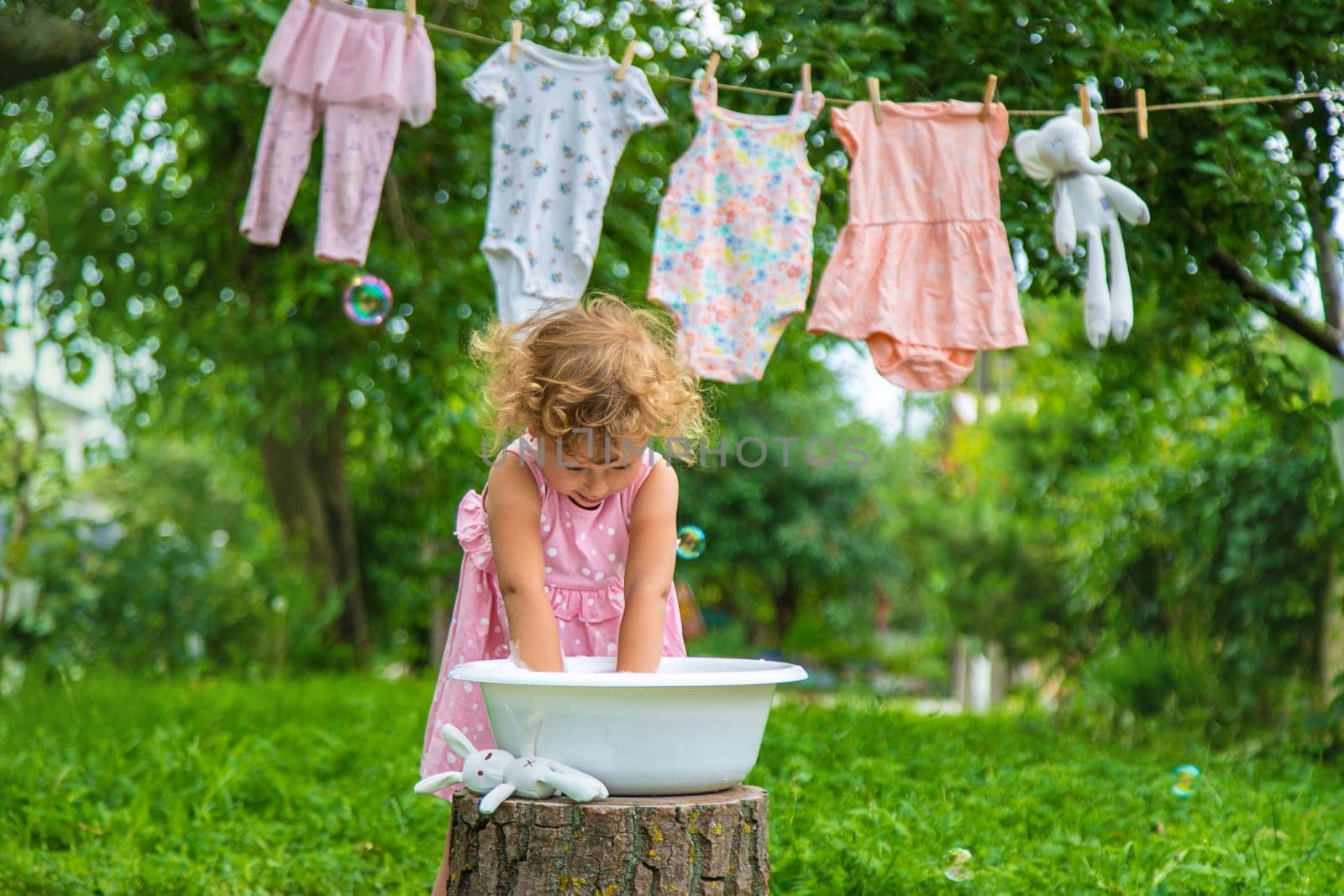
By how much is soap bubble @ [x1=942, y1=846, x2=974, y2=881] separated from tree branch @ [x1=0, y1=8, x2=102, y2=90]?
9.42ft

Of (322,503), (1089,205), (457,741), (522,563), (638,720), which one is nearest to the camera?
(638,720)

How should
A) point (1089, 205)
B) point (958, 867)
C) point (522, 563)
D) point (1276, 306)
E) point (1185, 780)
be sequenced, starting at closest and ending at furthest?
point (522, 563) → point (958, 867) → point (1089, 205) → point (1185, 780) → point (1276, 306)

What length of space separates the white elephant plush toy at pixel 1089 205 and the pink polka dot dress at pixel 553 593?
1165mm

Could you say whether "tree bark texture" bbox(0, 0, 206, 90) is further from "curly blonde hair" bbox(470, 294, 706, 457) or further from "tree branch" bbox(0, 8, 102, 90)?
"curly blonde hair" bbox(470, 294, 706, 457)

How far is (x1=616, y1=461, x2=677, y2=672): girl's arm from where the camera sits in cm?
198

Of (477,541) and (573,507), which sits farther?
(477,541)

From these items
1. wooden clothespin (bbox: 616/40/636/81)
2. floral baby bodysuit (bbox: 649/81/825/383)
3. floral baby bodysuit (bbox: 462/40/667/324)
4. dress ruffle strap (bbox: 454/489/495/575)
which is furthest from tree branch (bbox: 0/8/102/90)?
dress ruffle strap (bbox: 454/489/495/575)

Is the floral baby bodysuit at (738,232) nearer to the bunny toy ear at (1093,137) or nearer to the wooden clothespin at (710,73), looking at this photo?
the wooden clothespin at (710,73)

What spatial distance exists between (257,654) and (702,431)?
5.30 metres

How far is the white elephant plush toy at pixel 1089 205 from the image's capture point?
2.77 m

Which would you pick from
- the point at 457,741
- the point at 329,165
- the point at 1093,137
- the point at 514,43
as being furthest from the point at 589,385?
the point at 329,165

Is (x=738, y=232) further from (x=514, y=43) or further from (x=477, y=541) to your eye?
(x=477, y=541)

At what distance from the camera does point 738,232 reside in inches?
133

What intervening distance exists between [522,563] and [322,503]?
5.56 metres
